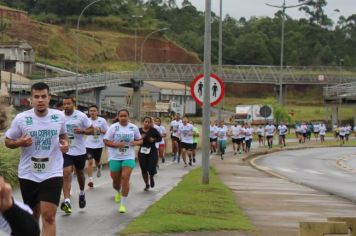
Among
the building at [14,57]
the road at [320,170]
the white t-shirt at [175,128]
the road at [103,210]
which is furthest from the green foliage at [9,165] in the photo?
the building at [14,57]

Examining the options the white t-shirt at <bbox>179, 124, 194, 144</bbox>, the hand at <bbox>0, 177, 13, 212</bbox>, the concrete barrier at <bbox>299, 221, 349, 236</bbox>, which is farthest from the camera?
the white t-shirt at <bbox>179, 124, 194, 144</bbox>

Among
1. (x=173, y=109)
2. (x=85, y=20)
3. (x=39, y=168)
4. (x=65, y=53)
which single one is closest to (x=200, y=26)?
(x=85, y=20)

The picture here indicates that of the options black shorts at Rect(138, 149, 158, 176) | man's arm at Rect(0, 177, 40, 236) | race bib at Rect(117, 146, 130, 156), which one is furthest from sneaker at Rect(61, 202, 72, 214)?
man's arm at Rect(0, 177, 40, 236)

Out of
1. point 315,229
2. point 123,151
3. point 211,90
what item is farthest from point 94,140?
point 315,229

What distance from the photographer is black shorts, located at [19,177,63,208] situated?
8492 mm

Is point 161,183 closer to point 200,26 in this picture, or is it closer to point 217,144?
point 217,144

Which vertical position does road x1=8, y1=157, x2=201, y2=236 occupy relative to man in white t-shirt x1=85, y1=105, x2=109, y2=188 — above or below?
below

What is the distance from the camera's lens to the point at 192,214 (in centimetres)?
1216

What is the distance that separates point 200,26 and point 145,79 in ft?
284

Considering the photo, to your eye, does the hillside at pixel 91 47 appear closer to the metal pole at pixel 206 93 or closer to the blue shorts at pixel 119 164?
the metal pole at pixel 206 93

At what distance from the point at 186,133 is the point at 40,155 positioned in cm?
1985

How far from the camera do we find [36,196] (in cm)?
861

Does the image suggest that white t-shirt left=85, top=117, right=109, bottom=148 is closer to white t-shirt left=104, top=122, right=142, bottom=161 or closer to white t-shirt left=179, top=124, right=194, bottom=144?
white t-shirt left=104, top=122, right=142, bottom=161

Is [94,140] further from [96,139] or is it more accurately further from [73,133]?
[73,133]
